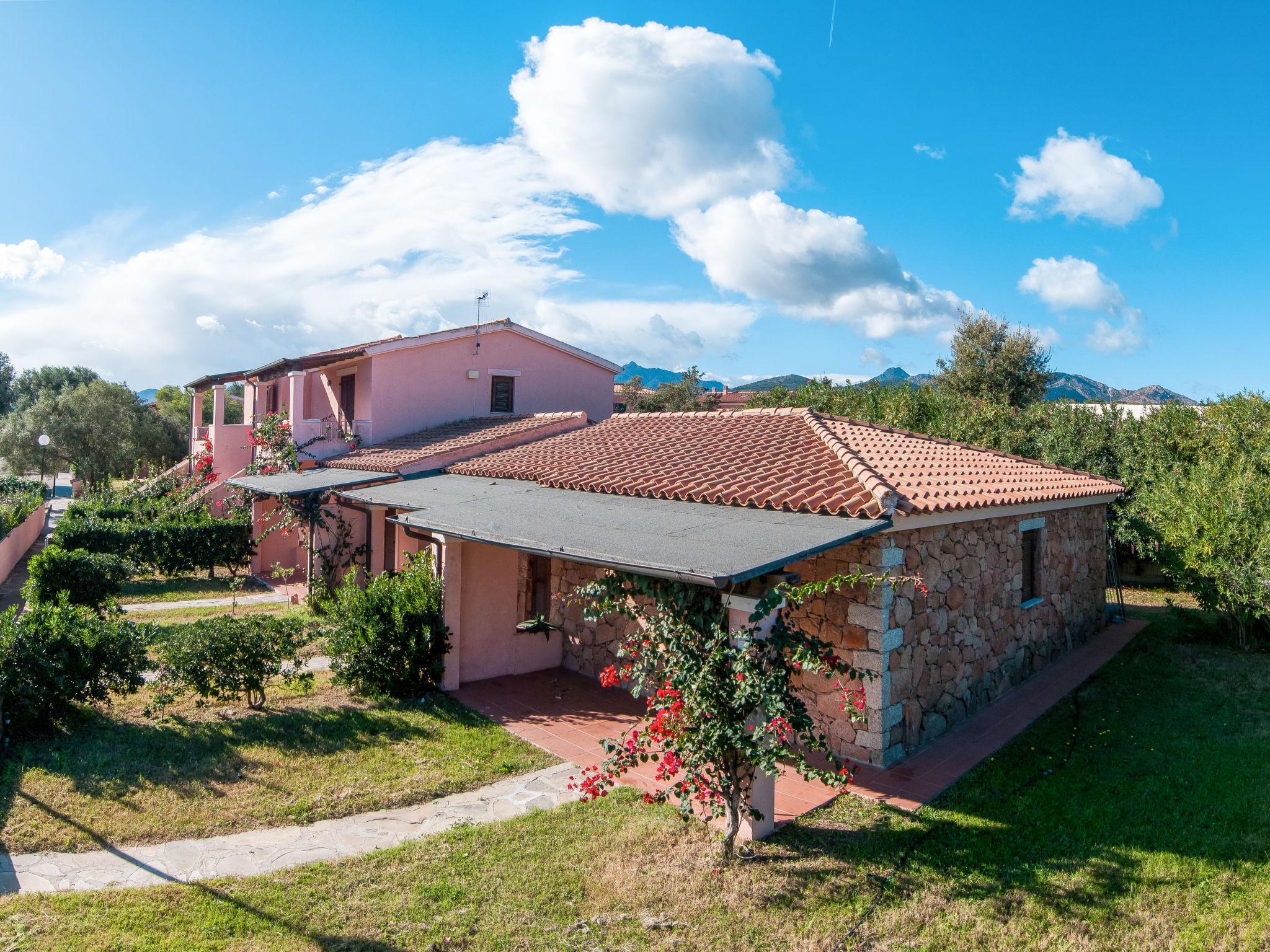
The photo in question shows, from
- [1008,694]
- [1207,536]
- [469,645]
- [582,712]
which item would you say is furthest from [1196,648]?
[469,645]

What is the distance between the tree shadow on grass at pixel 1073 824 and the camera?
6.35m

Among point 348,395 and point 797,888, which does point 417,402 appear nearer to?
point 348,395

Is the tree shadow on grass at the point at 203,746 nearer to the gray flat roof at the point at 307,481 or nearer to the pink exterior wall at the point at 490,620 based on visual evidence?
the pink exterior wall at the point at 490,620

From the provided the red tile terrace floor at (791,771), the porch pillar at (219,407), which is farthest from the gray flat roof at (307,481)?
the porch pillar at (219,407)

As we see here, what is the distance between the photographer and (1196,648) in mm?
14219

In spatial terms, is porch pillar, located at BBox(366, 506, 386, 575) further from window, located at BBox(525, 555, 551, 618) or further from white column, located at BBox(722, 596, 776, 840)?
white column, located at BBox(722, 596, 776, 840)

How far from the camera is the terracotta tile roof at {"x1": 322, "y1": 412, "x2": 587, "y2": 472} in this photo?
55.2ft

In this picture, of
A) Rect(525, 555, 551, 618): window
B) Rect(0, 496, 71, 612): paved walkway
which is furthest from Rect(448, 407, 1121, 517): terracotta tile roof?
Rect(0, 496, 71, 612): paved walkway

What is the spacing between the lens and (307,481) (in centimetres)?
1616

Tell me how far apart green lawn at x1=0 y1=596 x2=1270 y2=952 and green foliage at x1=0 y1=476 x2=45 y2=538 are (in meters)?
20.4

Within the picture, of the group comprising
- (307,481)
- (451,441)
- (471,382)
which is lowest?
(307,481)

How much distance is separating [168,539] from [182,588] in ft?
5.97

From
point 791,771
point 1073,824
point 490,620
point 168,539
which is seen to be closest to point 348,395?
point 168,539

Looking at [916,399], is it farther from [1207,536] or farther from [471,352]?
[471,352]
